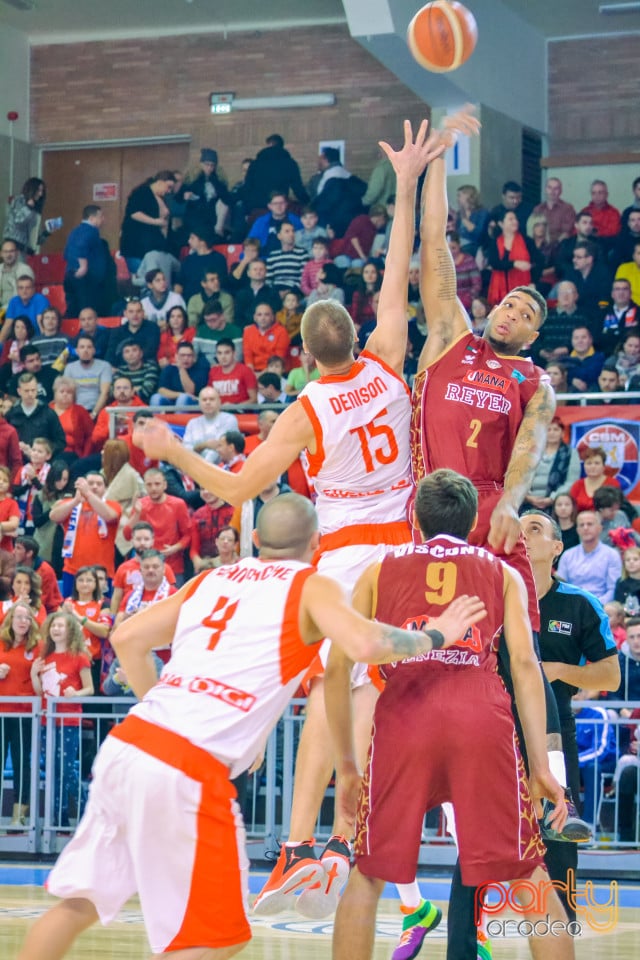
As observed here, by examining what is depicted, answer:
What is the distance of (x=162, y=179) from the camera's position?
21.3 metres

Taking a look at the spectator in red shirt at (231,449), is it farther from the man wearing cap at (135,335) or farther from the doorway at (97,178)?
the doorway at (97,178)

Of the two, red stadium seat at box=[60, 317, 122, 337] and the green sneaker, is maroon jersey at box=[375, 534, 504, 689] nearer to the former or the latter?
the green sneaker

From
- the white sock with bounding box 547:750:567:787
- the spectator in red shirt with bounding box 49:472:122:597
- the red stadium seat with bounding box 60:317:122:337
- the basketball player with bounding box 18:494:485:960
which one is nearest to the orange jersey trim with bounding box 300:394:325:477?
the basketball player with bounding box 18:494:485:960

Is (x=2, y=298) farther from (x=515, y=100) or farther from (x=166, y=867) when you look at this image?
(x=166, y=867)

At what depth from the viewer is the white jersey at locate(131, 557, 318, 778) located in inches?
204

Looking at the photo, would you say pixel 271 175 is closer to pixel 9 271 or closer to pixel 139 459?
pixel 9 271

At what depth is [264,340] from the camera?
58.0ft

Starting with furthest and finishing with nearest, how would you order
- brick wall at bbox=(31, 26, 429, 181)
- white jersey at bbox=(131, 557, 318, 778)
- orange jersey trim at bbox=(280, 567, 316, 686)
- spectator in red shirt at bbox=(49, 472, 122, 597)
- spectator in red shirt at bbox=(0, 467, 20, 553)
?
brick wall at bbox=(31, 26, 429, 181)
spectator in red shirt at bbox=(0, 467, 20, 553)
spectator in red shirt at bbox=(49, 472, 122, 597)
orange jersey trim at bbox=(280, 567, 316, 686)
white jersey at bbox=(131, 557, 318, 778)

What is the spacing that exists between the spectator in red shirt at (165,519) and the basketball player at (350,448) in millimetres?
7401

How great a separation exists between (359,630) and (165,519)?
9484mm

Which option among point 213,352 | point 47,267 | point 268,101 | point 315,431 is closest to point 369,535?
point 315,431

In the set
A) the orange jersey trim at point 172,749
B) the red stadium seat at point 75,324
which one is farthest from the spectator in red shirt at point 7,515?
the orange jersey trim at point 172,749

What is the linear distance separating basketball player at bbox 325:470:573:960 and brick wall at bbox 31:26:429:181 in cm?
1777

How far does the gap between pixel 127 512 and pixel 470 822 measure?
9.57 meters
